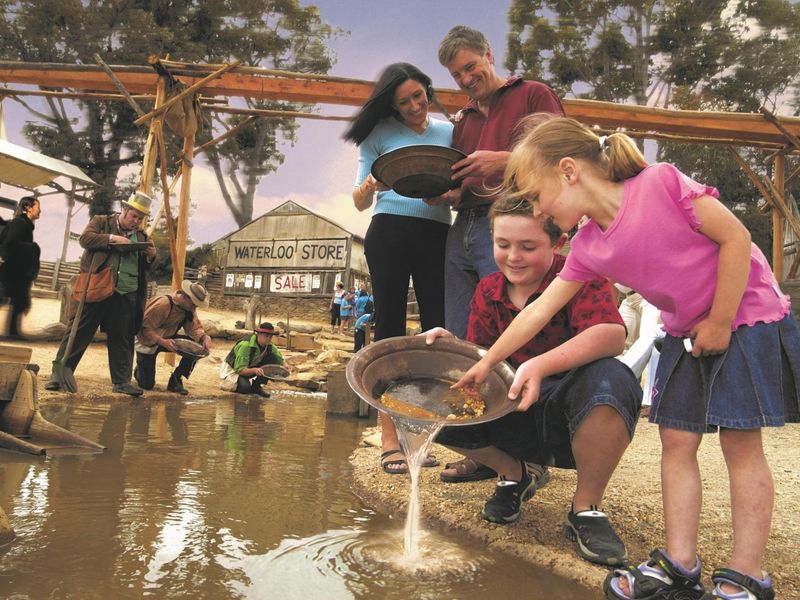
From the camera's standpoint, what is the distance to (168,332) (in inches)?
268

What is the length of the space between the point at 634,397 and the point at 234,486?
167cm

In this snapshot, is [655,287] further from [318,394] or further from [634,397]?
[318,394]

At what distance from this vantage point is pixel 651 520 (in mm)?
2240

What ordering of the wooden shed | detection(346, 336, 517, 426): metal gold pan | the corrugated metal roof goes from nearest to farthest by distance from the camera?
1. detection(346, 336, 517, 426): metal gold pan
2. the corrugated metal roof
3. the wooden shed

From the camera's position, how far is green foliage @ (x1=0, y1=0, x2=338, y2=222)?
21859 mm

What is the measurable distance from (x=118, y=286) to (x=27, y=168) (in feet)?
35.2

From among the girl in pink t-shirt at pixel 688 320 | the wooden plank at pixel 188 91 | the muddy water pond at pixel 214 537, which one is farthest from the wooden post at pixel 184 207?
the girl in pink t-shirt at pixel 688 320

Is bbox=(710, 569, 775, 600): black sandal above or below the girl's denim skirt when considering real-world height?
below

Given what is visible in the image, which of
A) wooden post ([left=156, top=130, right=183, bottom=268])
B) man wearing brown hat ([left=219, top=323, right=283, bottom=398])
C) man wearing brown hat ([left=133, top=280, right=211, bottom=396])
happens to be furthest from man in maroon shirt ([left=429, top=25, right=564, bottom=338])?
wooden post ([left=156, top=130, right=183, bottom=268])

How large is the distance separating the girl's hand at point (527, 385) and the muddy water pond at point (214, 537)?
1.61 ft

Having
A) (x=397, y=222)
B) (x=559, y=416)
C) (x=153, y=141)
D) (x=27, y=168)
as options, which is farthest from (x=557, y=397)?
(x=27, y=168)

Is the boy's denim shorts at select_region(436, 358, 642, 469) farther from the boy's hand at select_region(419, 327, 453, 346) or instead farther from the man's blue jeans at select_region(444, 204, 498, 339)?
the man's blue jeans at select_region(444, 204, 498, 339)

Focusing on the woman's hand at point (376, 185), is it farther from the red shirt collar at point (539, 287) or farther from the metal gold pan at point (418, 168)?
the red shirt collar at point (539, 287)

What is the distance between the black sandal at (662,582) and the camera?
1536mm
